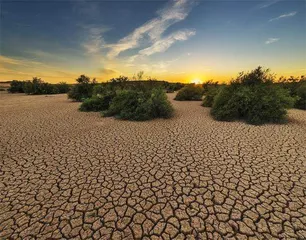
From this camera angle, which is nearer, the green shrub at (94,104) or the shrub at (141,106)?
the shrub at (141,106)

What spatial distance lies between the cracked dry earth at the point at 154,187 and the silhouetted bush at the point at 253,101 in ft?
6.88

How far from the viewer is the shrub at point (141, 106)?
8289mm

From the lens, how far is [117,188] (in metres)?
2.92

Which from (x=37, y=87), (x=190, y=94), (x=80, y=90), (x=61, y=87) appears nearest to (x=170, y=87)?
(x=190, y=94)

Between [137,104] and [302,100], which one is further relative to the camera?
[302,100]

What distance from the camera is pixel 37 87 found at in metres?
25.0

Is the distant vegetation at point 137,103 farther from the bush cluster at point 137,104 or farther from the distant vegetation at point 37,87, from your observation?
the distant vegetation at point 37,87

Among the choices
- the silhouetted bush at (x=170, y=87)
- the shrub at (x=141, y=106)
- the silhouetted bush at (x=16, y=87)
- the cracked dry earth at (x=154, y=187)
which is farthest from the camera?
the silhouetted bush at (x=170, y=87)

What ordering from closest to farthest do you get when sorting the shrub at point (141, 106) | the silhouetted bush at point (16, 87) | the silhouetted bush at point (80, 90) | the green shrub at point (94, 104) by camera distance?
the shrub at point (141, 106), the green shrub at point (94, 104), the silhouetted bush at point (80, 90), the silhouetted bush at point (16, 87)

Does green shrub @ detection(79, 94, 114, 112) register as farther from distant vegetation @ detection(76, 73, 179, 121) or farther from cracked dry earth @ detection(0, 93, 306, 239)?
cracked dry earth @ detection(0, 93, 306, 239)

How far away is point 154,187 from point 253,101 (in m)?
7.54

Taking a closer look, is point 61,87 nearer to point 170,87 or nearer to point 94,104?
point 170,87

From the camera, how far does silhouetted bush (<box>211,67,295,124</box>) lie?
727cm

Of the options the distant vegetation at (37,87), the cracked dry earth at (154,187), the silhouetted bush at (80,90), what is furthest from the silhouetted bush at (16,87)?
the cracked dry earth at (154,187)
